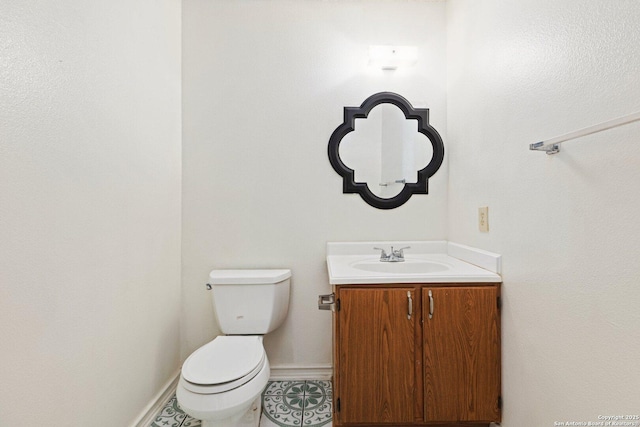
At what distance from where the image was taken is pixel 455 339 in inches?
51.5

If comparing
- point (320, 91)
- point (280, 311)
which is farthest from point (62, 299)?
point (320, 91)

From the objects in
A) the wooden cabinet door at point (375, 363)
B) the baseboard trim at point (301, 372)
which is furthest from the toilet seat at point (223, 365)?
the baseboard trim at point (301, 372)

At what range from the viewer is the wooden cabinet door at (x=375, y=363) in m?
1.30

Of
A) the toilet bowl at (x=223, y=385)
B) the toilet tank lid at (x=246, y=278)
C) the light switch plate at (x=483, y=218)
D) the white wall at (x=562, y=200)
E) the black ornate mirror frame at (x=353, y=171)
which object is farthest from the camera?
the black ornate mirror frame at (x=353, y=171)

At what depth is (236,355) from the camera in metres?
1.40

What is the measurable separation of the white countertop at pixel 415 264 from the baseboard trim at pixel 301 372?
2.43 ft

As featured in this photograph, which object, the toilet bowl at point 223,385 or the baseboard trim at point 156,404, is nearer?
the toilet bowl at point 223,385

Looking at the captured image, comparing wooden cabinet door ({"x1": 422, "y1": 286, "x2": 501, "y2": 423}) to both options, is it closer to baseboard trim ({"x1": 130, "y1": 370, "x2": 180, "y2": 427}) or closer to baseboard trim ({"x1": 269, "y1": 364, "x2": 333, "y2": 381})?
baseboard trim ({"x1": 269, "y1": 364, "x2": 333, "y2": 381})

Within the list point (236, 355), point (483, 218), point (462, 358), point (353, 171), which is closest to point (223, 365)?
point (236, 355)

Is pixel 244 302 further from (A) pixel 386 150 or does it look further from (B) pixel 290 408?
(A) pixel 386 150

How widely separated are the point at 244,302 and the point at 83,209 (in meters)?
0.91

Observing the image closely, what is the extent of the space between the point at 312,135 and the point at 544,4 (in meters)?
1.24

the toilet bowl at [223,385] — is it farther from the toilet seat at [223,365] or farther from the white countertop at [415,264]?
the white countertop at [415,264]

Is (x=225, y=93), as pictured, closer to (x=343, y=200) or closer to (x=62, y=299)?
(x=343, y=200)
